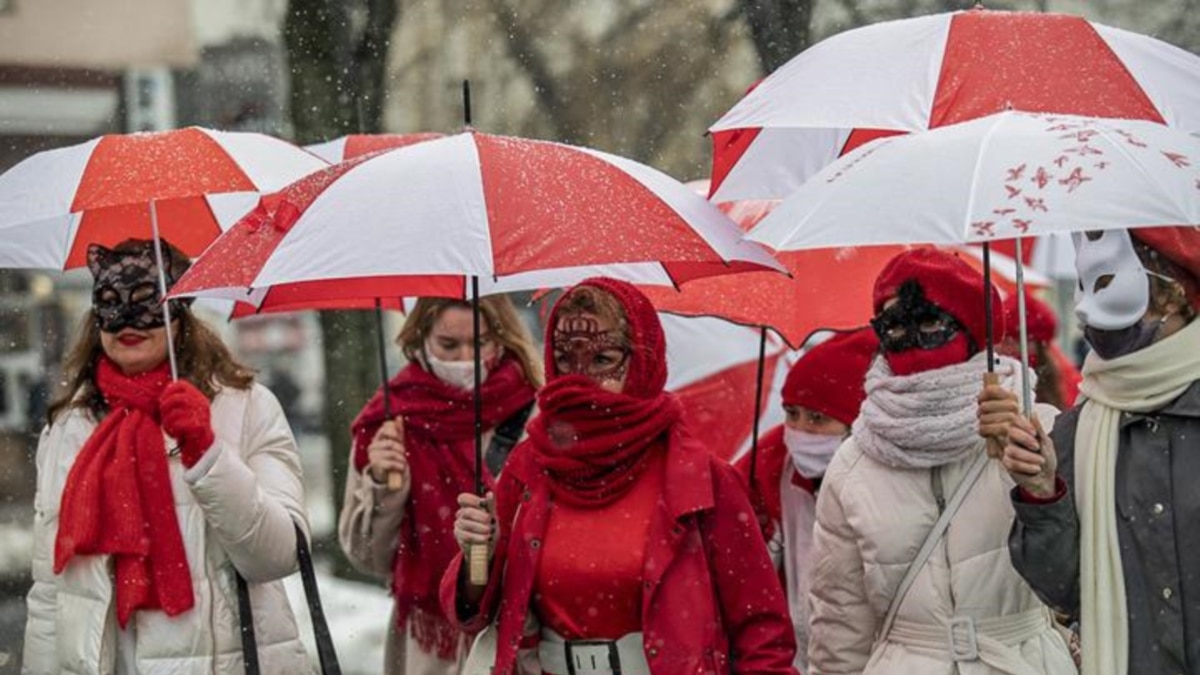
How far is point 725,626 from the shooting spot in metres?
5.28

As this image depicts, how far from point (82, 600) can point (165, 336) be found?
839 mm

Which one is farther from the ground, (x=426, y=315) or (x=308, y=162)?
(x=308, y=162)

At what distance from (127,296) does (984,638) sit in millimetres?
2725

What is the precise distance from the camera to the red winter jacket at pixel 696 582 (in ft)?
16.9

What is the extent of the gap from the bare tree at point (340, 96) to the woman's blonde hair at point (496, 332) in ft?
16.5

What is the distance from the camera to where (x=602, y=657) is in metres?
5.23

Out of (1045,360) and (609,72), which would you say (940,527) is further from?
(609,72)

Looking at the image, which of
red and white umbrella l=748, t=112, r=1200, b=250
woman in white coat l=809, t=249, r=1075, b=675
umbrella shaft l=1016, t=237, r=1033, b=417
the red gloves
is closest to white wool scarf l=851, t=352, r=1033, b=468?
woman in white coat l=809, t=249, r=1075, b=675

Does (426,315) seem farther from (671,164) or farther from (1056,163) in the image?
(671,164)

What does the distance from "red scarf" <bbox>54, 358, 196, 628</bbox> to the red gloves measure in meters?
0.30

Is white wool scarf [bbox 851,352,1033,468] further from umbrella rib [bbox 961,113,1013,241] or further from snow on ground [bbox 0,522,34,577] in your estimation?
snow on ground [bbox 0,522,34,577]

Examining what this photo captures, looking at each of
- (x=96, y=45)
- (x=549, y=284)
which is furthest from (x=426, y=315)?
(x=96, y=45)

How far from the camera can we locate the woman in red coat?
17.0ft

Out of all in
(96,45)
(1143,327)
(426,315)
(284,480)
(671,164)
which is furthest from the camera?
(671,164)
